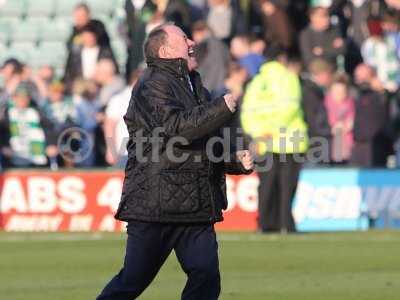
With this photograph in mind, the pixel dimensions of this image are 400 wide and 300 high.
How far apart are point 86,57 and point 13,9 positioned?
3345mm

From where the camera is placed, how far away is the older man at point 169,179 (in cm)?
898

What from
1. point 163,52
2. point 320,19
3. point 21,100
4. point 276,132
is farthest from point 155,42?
point 320,19

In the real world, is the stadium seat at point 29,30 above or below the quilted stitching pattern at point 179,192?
above

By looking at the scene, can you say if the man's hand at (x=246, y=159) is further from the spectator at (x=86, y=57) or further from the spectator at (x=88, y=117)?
the spectator at (x=86, y=57)

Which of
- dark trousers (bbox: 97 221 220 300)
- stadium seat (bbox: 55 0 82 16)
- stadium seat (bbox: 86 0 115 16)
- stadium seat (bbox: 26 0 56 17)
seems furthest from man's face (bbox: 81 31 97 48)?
dark trousers (bbox: 97 221 220 300)

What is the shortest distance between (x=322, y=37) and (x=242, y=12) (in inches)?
70.9

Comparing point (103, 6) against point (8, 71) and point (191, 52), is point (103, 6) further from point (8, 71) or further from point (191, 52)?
point (191, 52)

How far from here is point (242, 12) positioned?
24781 millimetres

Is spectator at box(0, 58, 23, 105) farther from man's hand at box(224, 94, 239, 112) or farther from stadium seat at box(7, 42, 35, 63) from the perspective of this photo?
man's hand at box(224, 94, 239, 112)

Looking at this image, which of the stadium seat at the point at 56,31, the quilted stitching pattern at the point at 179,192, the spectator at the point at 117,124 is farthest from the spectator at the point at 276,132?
the quilted stitching pattern at the point at 179,192

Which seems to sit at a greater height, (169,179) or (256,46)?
(256,46)

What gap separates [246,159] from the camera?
907 cm

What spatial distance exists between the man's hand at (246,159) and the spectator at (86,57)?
569 inches

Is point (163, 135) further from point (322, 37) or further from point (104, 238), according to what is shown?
point (322, 37)
